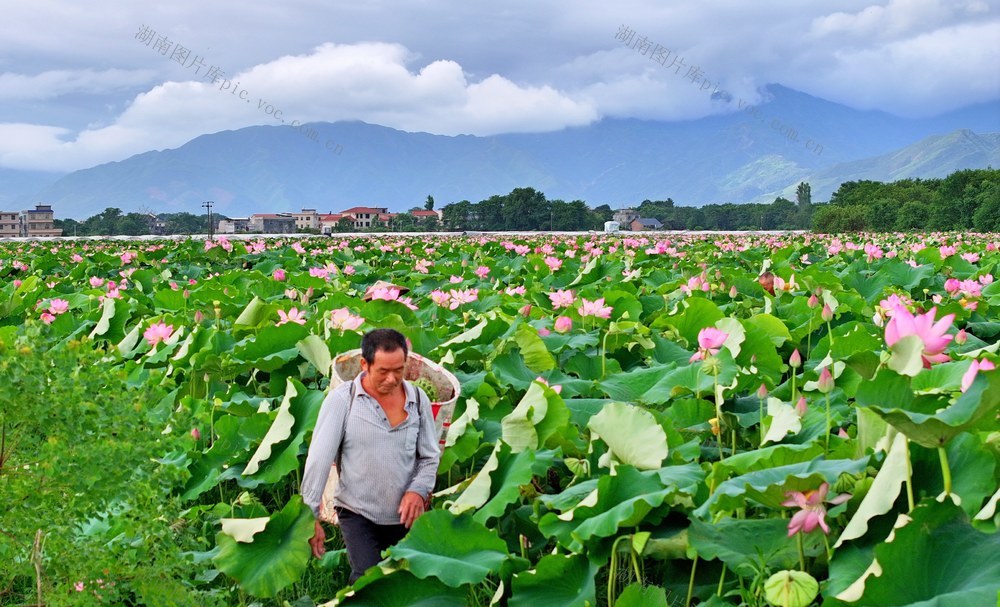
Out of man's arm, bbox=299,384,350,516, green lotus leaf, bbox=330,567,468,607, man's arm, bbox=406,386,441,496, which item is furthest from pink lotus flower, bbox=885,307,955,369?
man's arm, bbox=299,384,350,516

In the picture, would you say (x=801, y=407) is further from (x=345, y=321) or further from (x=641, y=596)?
(x=345, y=321)

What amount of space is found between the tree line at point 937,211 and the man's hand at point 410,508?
42.6m

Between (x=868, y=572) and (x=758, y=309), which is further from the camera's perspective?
(x=758, y=309)

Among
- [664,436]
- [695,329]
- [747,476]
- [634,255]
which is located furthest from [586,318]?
[634,255]

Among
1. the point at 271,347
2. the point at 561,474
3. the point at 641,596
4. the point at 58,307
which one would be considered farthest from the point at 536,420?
the point at 58,307

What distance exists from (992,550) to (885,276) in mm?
4627

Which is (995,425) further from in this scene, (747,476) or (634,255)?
(634,255)

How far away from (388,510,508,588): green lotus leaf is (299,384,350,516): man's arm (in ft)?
1.42

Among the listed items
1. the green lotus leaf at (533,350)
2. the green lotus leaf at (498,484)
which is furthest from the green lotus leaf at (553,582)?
the green lotus leaf at (533,350)

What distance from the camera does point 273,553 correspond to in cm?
254

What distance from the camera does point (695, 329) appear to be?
4.10 metres

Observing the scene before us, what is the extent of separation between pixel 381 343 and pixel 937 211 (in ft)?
168

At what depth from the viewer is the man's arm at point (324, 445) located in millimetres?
2658

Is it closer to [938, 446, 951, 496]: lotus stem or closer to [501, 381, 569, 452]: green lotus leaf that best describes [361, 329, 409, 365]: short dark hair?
[501, 381, 569, 452]: green lotus leaf
